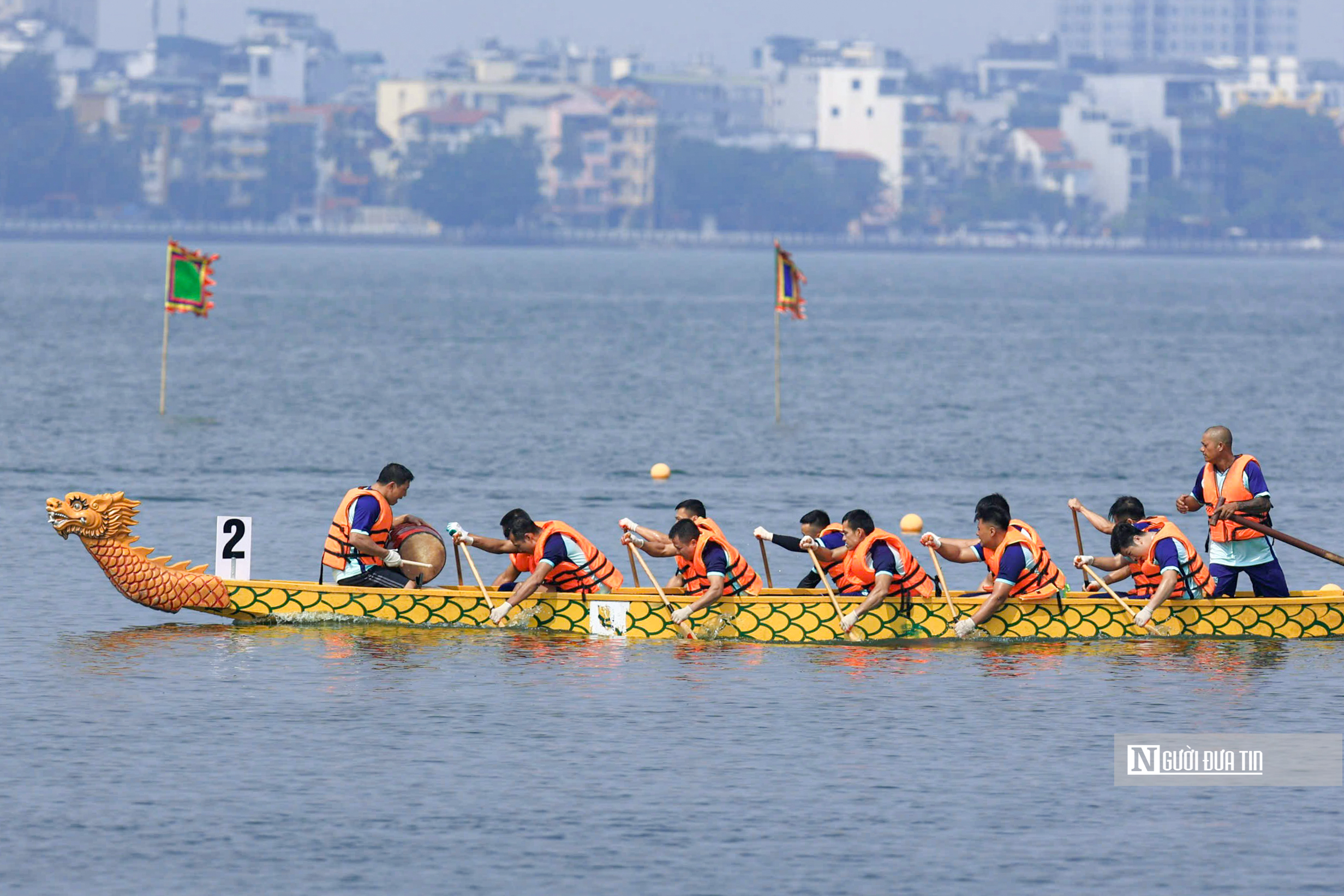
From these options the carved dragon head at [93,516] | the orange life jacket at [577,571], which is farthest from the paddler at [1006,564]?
the carved dragon head at [93,516]

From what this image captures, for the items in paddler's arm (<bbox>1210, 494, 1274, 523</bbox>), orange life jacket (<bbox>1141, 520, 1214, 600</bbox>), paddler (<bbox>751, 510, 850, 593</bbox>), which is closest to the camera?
paddler's arm (<bbox>1210, 494, 1274, 523</bbox>)

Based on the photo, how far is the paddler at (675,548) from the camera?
24109 mm

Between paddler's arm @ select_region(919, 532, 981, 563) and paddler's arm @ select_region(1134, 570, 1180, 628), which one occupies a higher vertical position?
paddler's arm @ select_region(919, 532, 981, 563)

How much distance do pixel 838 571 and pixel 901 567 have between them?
0.87m

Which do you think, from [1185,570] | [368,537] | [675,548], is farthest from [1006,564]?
[368,537]

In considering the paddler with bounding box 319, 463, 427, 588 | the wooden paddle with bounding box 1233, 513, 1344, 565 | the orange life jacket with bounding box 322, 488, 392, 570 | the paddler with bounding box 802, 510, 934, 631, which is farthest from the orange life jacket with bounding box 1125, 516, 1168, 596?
the orange life jacket with bounding box 322, 488, 392, 570

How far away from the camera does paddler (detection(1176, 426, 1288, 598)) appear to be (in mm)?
23125

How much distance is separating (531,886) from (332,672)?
24.4 feet

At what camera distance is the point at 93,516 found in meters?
24.5

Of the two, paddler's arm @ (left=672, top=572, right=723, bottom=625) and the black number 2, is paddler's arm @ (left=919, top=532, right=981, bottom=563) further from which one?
the black number 2

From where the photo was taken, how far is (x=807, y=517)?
80.3ft

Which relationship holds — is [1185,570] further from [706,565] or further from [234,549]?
[234,549]

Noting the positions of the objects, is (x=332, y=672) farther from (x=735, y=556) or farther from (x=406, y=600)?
(x=735, y=556)

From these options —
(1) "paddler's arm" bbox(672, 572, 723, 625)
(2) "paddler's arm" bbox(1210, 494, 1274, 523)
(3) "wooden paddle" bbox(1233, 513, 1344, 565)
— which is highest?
(2) "paddler's arm" bbox(1210, 494, 1274, 523)
